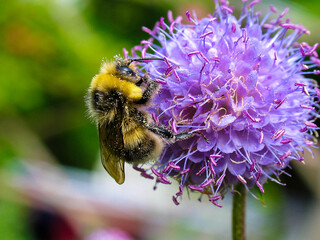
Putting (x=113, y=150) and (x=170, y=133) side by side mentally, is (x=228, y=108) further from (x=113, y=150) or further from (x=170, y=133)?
(x=113, y=150)

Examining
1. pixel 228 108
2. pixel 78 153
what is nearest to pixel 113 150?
pixel 228 108

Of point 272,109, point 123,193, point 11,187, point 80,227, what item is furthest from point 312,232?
point 11,187

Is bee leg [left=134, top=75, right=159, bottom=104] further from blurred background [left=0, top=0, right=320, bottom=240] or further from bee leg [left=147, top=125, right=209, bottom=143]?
blurred background [left=0, top=0, right=320, bottom=240]

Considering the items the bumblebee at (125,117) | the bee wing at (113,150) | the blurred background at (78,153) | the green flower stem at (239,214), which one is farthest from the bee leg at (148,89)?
the blurred background at (78,153)

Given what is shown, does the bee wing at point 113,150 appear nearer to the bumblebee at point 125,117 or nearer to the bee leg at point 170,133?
the bumblebee at point 125,117

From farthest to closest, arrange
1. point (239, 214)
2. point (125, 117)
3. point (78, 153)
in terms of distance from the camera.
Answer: point (78, 153), point (239, 214), point (125, 117)

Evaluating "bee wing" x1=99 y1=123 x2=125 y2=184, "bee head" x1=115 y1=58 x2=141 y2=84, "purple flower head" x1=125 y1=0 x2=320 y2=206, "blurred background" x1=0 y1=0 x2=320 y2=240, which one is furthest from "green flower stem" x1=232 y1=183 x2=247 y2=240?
"blurred background" x1=0 y1=0 x2=320 y2=240
